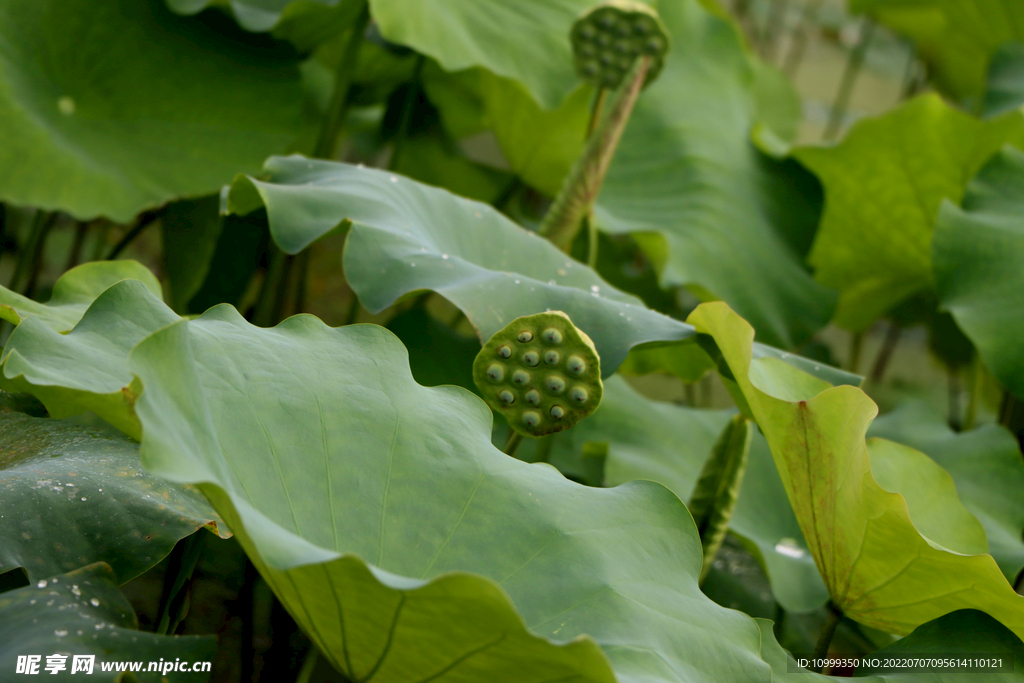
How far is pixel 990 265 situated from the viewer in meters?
1.13

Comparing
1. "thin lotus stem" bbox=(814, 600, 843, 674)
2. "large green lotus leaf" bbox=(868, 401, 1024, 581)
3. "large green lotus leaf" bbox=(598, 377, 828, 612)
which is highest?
"large green lotus leaf" bbox=(868, 401, 1024, 581)

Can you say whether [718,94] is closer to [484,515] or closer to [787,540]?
[787,540]

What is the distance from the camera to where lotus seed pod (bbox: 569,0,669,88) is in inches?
44.4

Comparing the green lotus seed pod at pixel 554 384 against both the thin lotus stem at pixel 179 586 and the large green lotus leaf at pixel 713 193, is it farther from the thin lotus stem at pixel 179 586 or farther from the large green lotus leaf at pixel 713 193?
the large green lotus leaf at pixel 713 193

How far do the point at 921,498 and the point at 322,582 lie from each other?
26.9 inches

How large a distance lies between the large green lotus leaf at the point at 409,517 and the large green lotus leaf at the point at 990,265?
0.65m

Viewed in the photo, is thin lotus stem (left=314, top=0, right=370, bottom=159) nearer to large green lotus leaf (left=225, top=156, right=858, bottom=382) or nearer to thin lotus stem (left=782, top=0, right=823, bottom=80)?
large green lotus leaf (left=225, top=156, right=858, bottom=382)

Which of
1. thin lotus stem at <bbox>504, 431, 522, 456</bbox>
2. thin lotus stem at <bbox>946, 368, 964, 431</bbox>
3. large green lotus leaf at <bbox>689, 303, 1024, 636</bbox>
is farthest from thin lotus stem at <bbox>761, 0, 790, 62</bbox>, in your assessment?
thin lotus stem at <bbox>504, 431, 522, 456</bbox>


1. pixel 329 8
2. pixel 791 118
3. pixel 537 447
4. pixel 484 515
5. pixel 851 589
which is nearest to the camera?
pixel 484 515

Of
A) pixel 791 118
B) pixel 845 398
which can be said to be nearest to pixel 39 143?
pixel 845 398

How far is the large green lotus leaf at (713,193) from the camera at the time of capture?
1.36 meters

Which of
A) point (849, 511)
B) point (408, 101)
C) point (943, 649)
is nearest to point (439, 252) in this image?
point (849, 511)

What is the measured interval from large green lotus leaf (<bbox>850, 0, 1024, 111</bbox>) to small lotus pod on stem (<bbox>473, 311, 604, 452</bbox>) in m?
1.66

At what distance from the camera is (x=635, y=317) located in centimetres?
81
